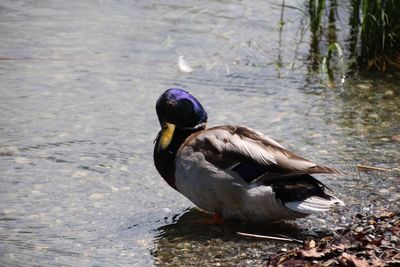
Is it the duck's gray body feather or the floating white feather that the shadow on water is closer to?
the duck's gray body feather

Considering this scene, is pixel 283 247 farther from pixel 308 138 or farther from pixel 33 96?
pixel 33 96

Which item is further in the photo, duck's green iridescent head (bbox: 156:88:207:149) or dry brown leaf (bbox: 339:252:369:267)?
duck's green iridescent head (bbox: 156:88:207:149)

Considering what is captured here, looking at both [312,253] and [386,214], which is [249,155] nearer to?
[312,253]

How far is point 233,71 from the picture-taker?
306 inches

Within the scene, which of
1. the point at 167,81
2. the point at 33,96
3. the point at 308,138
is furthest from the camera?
the point at 167,81

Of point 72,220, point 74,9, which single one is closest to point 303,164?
point 72,220

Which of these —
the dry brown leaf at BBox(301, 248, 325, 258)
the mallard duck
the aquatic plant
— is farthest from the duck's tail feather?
the aquatic plant

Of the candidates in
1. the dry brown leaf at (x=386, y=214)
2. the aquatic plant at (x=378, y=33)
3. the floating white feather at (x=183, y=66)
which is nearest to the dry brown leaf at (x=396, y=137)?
the aquatic plant at (x=378, y=33)

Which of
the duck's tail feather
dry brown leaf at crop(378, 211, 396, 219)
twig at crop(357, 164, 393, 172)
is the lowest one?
dry brown leaf at crop(378, 211, 396, 219)

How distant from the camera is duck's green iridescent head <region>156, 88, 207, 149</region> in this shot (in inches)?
207

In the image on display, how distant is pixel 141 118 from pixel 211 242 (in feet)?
6.68

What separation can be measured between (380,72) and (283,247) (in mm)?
3379

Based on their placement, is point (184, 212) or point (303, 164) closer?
point (303, 164)

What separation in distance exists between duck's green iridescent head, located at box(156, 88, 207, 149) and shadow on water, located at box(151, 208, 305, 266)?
0.51 m
